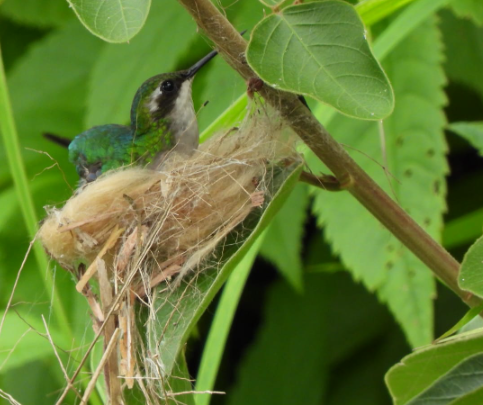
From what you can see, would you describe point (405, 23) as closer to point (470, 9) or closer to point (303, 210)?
point (470, 9)

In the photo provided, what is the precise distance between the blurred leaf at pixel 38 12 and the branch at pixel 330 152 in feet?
5.28

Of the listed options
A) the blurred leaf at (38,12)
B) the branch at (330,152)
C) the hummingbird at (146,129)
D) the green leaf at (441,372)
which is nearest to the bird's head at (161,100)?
the hummingbird at (146,129)

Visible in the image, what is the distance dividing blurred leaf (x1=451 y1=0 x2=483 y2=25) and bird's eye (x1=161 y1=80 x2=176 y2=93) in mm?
749

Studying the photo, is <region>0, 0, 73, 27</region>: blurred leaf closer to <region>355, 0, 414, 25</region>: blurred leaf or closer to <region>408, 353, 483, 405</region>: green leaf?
<region>355, 0, 414, 25</region>: blurred leaf

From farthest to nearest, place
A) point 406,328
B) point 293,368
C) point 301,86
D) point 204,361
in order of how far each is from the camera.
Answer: point 293,368
point 406,328
point 204,361
point 301,86

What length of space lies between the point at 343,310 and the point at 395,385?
56.6 inches

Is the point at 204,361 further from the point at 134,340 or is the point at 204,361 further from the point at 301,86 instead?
the point at 301,86

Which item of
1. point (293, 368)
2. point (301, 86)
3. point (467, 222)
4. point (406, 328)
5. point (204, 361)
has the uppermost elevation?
point (301, 86)

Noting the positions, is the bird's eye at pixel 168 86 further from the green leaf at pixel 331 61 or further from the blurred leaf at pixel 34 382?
the green leaf at pixel 331 61

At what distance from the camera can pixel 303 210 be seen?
Answer: 1760 millimetres

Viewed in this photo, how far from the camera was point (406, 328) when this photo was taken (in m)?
1.38

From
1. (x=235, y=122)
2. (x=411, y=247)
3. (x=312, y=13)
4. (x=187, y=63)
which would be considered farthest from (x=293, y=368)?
(x=312, y=13)

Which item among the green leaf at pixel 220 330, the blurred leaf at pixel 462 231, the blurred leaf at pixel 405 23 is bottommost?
the blurred leaf at pixel 462 231

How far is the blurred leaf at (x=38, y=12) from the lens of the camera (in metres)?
2.09
